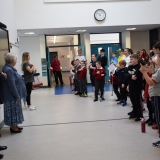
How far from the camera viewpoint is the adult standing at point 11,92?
12.4 feet

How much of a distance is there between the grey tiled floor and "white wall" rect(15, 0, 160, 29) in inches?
170

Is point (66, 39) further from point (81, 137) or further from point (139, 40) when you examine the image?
point (81, 137)

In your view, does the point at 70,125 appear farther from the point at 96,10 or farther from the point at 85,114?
the point at 96,10

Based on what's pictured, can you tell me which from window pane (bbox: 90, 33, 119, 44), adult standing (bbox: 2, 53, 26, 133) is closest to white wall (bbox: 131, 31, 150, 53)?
window pane (bbox: 90, 33, 119, 44)

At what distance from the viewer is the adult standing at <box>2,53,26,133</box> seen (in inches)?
149

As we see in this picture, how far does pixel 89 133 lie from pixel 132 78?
140 cm

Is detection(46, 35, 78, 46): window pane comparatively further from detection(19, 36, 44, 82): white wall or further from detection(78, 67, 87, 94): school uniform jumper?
detection(78, 67, 87, 94): school uniform jumper

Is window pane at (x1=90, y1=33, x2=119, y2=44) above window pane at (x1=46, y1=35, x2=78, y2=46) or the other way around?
the other way around

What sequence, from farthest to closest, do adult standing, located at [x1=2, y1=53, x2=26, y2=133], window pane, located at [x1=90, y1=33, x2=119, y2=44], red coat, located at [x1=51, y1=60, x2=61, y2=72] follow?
red coat, located at [x1=51, y1=60, x2=61, y2=72]
window pane, located at [x1=90, y1=33, x2=119, y2=44]
adult standing, located at [x1=2, y1=53, x2=26, y2=133]

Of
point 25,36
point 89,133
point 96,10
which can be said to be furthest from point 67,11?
point 89,133

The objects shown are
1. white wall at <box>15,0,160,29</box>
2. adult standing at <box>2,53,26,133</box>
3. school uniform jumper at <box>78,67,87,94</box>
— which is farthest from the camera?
white wall at <box>15,0,160,29</box>

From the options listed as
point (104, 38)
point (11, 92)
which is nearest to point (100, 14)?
point (104, 38)

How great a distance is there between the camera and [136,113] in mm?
4656

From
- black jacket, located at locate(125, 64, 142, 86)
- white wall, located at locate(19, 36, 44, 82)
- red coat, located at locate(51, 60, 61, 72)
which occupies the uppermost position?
white wall, located at locate(19, 36, 44, 82)
